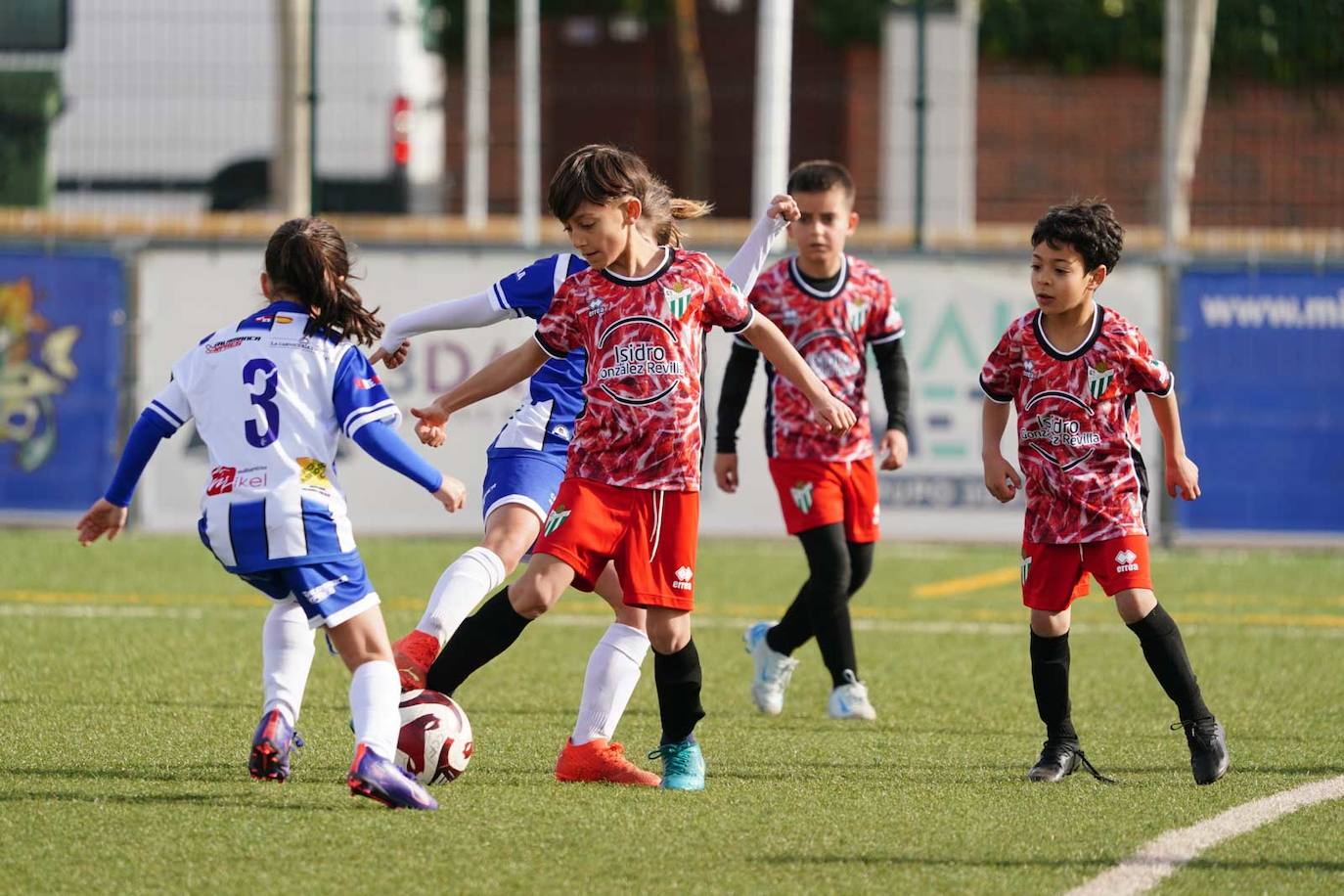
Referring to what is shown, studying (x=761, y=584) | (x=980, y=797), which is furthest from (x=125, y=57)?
(x=980, y=797)

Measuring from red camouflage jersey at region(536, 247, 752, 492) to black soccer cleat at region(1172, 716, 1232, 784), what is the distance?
167cm

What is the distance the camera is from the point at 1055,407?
580cm

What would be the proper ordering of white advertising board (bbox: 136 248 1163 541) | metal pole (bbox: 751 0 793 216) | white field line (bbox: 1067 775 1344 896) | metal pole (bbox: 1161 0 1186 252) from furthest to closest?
metal pole (bbox: 751 0 793 216) < metal pole (bbox: 1161 0 1186 252) < white advertising board (bbox: 136 248 1163 541) < white field line (bbox: 1067 775 1344 896)

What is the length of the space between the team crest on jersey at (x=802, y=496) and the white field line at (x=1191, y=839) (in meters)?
2.18

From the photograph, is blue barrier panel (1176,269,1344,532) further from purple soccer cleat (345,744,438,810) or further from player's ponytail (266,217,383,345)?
purple soccer cleat (345,744,438,810)

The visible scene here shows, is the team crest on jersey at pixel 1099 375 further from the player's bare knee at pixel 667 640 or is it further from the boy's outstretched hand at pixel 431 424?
the boy's outstretched hand at pixel 431 424

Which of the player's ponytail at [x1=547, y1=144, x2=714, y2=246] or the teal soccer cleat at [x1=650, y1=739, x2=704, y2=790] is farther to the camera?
the teal soccer cleat at [x1=650, y1=739, x2=704, y2=790]

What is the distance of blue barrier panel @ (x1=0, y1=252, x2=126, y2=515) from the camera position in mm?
12492

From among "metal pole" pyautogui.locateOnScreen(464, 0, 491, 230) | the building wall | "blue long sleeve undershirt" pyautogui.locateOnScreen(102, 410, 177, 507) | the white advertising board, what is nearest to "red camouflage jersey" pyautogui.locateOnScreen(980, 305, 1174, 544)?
"blue long sleeve undershirt" pyautogui.locateOnScreen(102, 410, 177, 507)

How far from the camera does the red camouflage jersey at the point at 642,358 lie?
212 inches

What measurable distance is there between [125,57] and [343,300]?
11.2 m

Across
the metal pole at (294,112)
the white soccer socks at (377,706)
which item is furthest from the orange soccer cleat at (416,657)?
the metal pole at (294,112)

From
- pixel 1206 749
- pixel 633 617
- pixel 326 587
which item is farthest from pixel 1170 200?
pixel 326 587

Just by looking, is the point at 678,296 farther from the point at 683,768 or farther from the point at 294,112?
the point at 294,112
